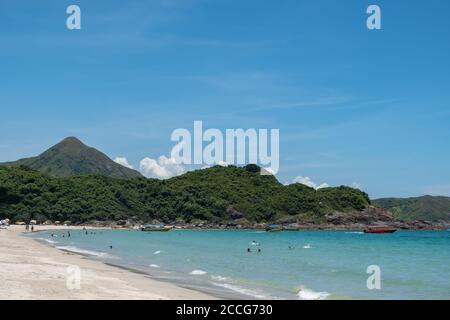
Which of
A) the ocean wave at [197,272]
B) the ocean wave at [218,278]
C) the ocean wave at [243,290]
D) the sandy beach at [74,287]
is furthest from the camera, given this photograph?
the ocean wave at [197,272]

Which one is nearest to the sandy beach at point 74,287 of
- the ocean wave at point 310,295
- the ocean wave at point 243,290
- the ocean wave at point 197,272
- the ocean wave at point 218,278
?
the ocean wave at point 243,290

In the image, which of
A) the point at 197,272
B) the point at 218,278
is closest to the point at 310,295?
the point at 218,278

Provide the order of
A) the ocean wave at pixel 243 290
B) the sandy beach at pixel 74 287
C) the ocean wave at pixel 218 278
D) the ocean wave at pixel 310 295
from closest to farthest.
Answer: the sandy beach at pixel 74 287 → the ocean wave at pixel 243 290 → the ocean wave at pixel 310 295 → the ocean wave at pixel 218 278

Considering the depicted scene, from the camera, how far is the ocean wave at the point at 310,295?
2633 cm

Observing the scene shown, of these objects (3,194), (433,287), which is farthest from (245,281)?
(3,194)

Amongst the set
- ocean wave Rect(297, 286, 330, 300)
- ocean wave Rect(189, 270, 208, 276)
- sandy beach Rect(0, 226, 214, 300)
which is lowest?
ocean wave Rect(189, 270, 208, 276)

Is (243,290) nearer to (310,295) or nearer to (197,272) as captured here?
(310,295)

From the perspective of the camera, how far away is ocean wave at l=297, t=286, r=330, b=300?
26.3 meters

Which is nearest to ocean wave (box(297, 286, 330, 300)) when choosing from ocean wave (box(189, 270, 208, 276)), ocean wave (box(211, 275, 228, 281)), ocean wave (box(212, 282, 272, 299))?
ocean wave (box(212, 282, 272, 299))

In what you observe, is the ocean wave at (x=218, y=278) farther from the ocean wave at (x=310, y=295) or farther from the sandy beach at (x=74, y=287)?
the ocean wave at (x=310, y=295)

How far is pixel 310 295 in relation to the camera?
1075 inches

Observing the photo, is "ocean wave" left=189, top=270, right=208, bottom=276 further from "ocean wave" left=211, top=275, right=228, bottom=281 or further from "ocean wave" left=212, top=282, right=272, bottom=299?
"ocean wave" left=212, top=282, right=272, bottom=299

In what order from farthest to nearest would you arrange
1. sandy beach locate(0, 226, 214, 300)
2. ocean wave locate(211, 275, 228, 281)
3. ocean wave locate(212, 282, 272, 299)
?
ocean wave locate(211, 275, 228, 281)
ocean wave locate(212, 282, 272, 299)
sandy beach locate(0, 226, 214, 300)
